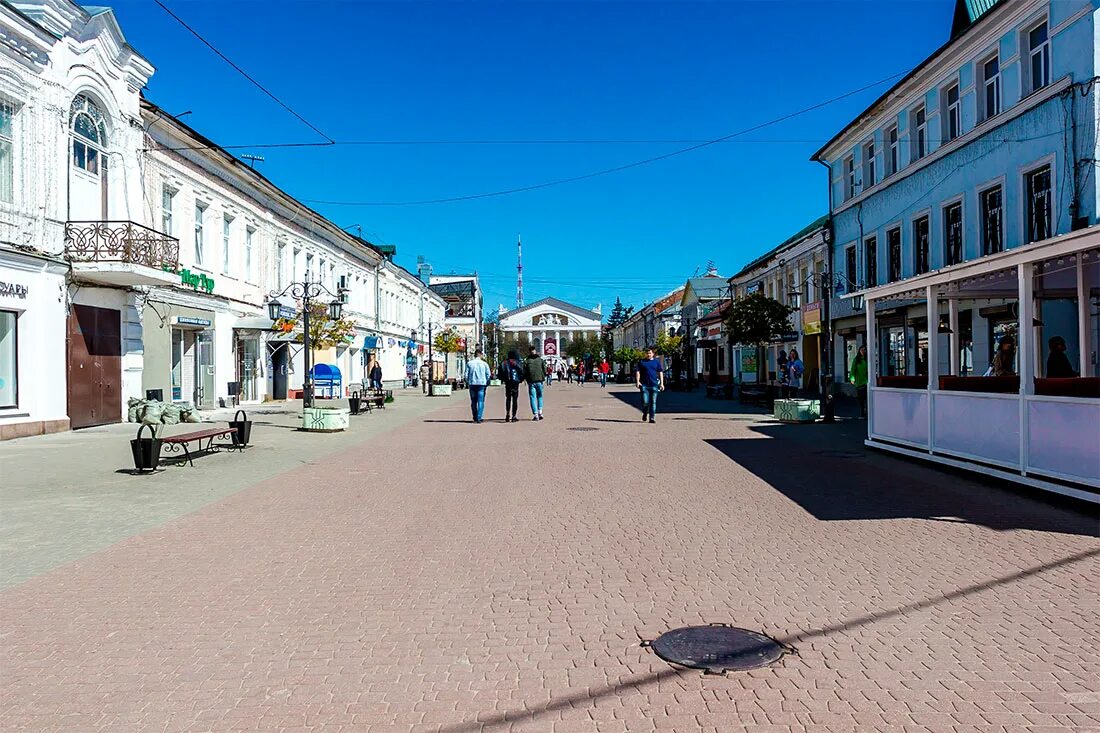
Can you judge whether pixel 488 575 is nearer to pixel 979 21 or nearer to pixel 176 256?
pixel 176 256

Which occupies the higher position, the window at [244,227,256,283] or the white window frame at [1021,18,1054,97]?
the white window frame at [1021,18,1054,97]

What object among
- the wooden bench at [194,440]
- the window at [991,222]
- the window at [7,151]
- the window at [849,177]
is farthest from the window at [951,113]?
the window at [7,151]

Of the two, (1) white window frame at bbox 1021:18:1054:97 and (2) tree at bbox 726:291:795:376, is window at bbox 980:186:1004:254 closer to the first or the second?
(1) white window frame at bbox 1021:18:1054:97

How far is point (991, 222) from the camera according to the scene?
1977 centimetres

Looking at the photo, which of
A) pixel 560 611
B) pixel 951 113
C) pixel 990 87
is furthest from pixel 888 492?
pixel 951 113

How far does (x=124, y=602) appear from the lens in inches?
204

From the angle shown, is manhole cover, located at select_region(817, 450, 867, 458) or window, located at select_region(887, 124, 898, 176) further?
window, located at select_region(887, 124, 898, 176)

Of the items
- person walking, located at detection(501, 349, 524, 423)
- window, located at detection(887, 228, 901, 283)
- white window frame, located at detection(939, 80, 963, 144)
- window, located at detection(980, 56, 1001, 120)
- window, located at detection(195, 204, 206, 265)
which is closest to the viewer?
window, located at detection(980, 56, 1001, 120)

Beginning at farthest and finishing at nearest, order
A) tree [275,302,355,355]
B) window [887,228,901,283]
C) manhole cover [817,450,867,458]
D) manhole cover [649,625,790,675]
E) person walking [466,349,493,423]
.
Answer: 1. window [887,228,901,283]
2. tree [275,302,355,355]
3. person walking [466,349,493,423]
4. manhole cover [817,450,867,458]
5. manhole cover [649,625,790,675]

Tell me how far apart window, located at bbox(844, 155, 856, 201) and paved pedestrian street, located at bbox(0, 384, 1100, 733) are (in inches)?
876

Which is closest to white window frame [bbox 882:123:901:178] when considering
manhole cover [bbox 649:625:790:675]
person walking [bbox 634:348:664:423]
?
person walking [bbox 634:348:664:423]

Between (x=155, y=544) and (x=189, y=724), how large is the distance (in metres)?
3.87

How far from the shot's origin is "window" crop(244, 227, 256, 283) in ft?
92.2

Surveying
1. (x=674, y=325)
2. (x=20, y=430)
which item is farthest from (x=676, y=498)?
(x=674, y=325)
